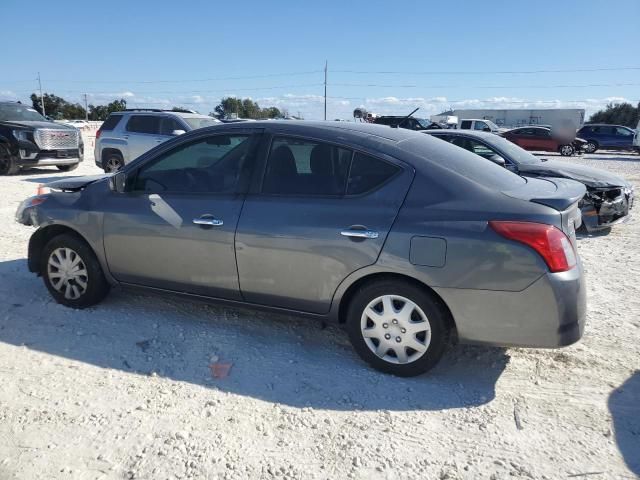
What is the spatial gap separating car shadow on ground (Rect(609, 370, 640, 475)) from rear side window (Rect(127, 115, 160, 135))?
1100 centimetres

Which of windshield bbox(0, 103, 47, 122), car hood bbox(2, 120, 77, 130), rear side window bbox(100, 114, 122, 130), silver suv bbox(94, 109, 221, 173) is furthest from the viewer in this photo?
windshield bbox(0, 103, 47, 122)

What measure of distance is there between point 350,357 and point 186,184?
5.90ft

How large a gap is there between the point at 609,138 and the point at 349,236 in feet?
99.2

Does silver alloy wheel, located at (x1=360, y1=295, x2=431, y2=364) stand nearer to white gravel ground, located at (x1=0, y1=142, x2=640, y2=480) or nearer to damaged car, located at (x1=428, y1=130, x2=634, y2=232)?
white gravel ground, located at (x1=0, y1=142, x2=640, y2=480)

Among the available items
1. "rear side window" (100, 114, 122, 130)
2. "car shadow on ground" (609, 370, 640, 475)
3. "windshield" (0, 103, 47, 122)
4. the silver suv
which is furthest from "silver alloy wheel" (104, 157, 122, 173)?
"car shadow on ground" (609, 370, 640, 475)

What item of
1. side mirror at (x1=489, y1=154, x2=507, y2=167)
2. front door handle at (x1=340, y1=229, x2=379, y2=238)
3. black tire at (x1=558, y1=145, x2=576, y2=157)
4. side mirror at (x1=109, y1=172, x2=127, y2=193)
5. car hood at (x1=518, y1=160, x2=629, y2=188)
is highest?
side mirror at (x1=109, y1=172, x2=127, y2=193)

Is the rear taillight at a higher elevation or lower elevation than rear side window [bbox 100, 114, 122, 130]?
lower

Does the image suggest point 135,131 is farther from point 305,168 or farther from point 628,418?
point 628,418

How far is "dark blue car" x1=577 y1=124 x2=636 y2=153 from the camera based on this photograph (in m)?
28.3

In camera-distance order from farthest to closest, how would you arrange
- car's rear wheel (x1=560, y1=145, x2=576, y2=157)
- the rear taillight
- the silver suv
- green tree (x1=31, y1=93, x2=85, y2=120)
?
green tree (x1=31, y1=93, x2=85, y2=120)
car's rear wheel (x1=560, y1=145, x2=576, y2=157)
the silver suv
the rear taillight

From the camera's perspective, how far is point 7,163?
1311cm

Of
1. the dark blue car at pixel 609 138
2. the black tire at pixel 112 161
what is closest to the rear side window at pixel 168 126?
the black tire at pixel 112 161

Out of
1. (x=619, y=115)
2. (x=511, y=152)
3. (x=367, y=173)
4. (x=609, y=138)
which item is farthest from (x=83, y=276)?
(x=619, y=115)

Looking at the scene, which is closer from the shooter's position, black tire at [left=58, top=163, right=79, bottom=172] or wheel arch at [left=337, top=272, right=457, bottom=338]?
wheel arch at [left=337, top=272, right=457, bottom=338]
